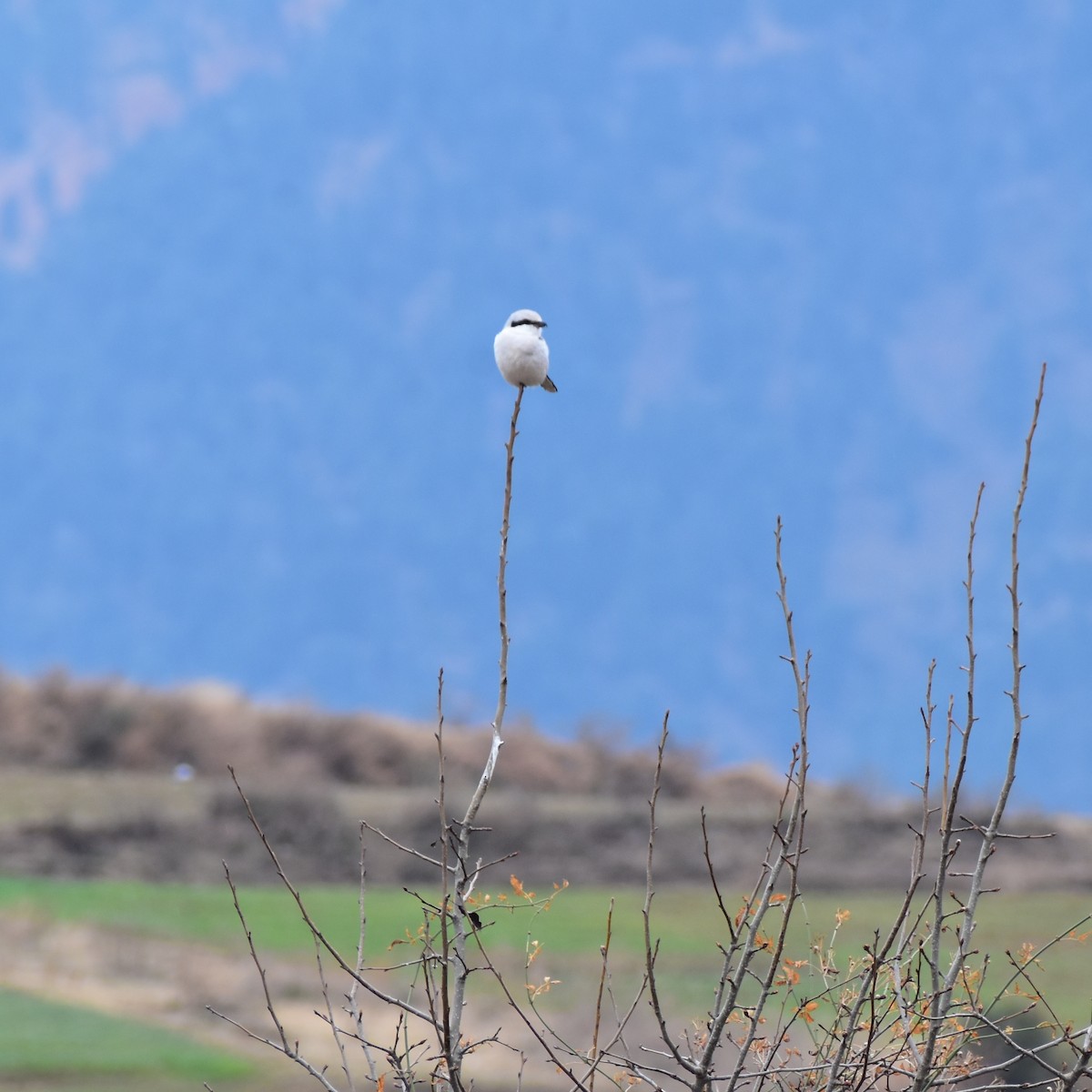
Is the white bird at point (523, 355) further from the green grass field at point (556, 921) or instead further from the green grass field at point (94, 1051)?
the green grass field at point (556, 921)

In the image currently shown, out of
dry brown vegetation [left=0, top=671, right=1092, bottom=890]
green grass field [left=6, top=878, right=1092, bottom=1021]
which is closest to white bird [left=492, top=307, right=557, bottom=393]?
green grass field [left=6, top=878, right=1092, bottom=1021]

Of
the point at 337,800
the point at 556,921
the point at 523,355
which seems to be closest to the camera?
the point at 523,355

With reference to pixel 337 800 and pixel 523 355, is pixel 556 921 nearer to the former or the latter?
pixel 337 800

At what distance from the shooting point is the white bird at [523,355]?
Answer: 15.6 feet

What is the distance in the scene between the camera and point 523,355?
474cm

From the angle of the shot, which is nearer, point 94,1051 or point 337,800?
point 94,1051

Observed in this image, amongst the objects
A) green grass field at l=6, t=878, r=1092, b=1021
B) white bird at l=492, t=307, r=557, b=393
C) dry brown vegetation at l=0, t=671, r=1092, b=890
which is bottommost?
white bird at l=492, t=307, r=557, b=393

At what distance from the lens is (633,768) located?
1366 inches

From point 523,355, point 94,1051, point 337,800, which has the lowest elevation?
point 94,1051

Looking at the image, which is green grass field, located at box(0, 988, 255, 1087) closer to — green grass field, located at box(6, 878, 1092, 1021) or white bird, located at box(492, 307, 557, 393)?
green grass field, located at box(6, 878, 1092, 1021)

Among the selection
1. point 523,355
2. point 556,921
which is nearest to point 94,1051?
point 556,921

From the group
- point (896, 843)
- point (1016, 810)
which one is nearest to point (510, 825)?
point (896, 843)

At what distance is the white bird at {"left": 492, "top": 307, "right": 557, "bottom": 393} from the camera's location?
475 centimetres

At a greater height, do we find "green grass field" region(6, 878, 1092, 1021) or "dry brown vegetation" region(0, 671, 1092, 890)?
"dry brown vegetation" region(0, 671, 1092, 890)
